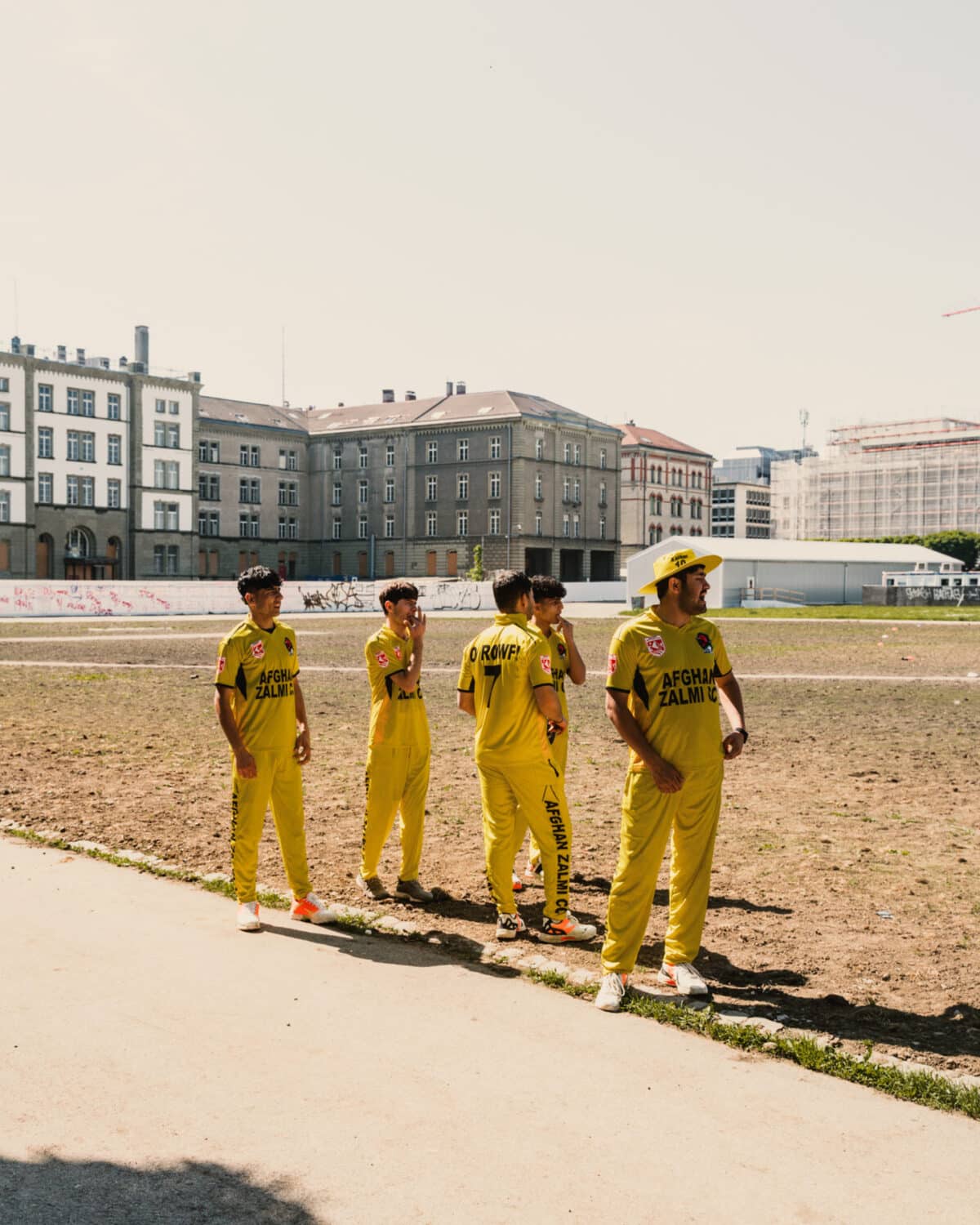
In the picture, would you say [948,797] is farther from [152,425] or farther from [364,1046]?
[152,425]

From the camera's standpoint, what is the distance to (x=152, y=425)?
262 ft

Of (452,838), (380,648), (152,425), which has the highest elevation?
(152,425)

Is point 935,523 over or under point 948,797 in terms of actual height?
over

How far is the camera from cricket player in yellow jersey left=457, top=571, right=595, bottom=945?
6.35m

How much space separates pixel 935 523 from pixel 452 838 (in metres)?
104

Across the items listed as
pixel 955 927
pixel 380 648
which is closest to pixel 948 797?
pixel 955 927

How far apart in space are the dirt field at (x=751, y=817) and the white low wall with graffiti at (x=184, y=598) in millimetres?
24360

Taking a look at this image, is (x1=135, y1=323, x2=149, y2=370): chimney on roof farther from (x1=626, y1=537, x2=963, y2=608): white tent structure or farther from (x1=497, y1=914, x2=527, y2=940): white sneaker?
(x1=497, y1=914, x2=527, y2=940): white sneaker

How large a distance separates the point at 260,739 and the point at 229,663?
438 mm

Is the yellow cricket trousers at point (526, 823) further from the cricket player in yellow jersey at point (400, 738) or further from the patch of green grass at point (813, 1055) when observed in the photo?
the patch of green grass at point (813, 1055)

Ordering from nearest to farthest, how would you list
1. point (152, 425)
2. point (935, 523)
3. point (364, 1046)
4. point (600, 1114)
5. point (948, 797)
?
point (600, 1114) < point (364, 1046) < point (948, 797) < point (152, 425) < point (935, 523)

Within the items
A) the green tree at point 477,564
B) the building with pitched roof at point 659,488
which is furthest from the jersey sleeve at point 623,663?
the building with pitched roof at point 659,488

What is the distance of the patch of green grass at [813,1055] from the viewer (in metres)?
4.32

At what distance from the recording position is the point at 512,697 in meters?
6.39
